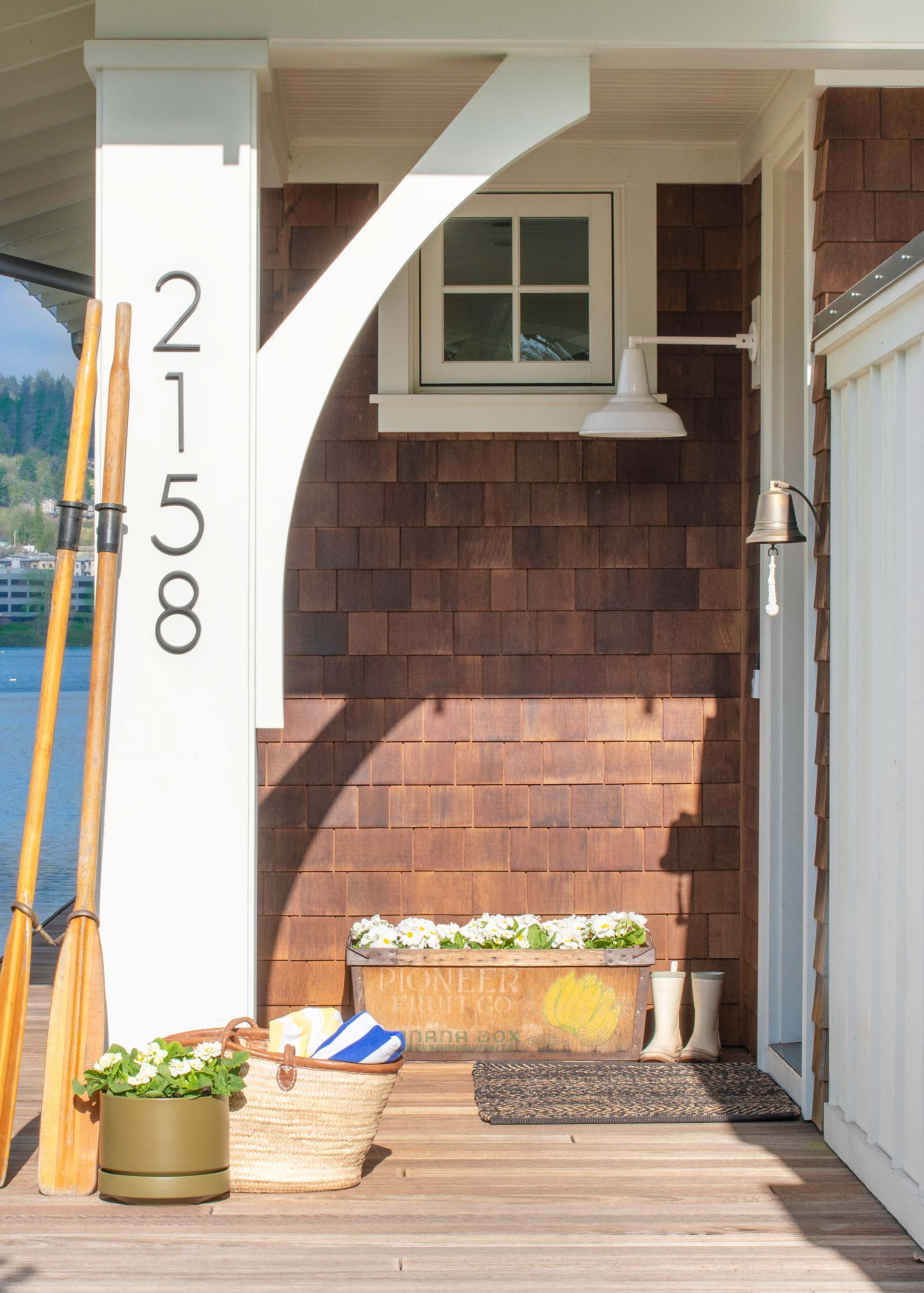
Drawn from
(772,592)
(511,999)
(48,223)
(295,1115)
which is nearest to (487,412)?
(772,592)

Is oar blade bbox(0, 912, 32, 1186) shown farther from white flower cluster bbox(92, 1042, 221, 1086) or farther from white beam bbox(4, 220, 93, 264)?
white beam bbox(4, 220, 93, 264)

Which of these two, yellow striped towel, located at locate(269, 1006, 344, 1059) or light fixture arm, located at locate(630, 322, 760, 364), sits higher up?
light fixture arm, located at locate(630, 322, 760, 364)

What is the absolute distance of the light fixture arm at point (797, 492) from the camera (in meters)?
3.64

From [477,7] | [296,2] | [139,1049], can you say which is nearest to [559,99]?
[477,7]

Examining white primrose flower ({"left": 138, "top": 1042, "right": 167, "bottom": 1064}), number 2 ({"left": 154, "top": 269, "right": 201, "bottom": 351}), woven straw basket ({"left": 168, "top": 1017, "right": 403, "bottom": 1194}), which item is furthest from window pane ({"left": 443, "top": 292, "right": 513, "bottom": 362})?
white primrose flower ({"left": 138, "top": 1042, "right": 167, "bottom": 1064})

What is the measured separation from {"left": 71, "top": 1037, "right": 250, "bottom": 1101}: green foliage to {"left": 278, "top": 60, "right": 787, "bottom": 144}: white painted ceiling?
2.75 metres

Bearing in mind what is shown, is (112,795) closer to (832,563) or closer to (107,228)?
(107,228)

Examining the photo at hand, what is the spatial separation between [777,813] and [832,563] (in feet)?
3.40

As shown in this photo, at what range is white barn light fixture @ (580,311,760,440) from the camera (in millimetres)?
4320

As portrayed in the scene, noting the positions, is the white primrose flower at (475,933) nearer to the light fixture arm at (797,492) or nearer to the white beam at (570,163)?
the light fixture arm at (797,492)

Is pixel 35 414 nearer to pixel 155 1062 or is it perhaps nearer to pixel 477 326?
pixel 477 326

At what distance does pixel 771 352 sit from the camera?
172 inches

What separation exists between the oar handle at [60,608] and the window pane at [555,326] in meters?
1.93

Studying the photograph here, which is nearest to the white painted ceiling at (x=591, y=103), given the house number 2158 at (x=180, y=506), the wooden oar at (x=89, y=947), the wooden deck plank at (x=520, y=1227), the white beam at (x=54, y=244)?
the house number 2158 at (x=180, y=506)
